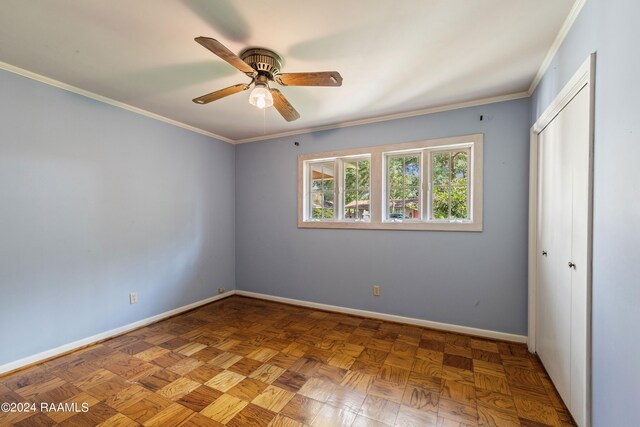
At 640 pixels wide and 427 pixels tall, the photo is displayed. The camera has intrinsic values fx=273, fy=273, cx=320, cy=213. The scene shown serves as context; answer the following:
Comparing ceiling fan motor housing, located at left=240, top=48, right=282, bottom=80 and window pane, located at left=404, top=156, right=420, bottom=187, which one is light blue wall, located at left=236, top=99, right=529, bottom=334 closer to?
window pane, located at left=404, top=156, right=420, bottom=187

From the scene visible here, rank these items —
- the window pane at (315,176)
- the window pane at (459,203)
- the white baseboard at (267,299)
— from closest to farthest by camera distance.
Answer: the white baseboard at (267,299) → the window pane at (459,203) → the window pane at (315,176)

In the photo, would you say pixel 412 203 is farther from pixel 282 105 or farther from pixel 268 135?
pixel 268 135

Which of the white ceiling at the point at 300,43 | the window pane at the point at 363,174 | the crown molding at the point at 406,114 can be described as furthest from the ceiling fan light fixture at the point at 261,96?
the window pane at the point at 363,174

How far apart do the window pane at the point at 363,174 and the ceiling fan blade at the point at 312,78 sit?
1807mm

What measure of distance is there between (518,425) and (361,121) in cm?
299

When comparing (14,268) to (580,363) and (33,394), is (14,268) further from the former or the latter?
(580,363)

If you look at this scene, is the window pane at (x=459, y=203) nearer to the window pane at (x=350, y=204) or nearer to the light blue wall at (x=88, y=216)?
the window pane at (x=350, y=204)

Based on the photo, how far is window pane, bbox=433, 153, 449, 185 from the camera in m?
3.00

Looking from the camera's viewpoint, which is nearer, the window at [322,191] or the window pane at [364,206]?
the window pane at [364,206]

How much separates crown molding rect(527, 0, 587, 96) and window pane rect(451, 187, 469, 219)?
1.08 metres

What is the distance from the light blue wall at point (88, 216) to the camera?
2178 millimetres

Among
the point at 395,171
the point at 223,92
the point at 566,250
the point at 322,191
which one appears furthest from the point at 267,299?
the point at 566,250

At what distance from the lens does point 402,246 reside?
3.11 m

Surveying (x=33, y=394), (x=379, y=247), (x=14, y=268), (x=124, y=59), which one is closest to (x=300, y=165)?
(x=379, y=247)
